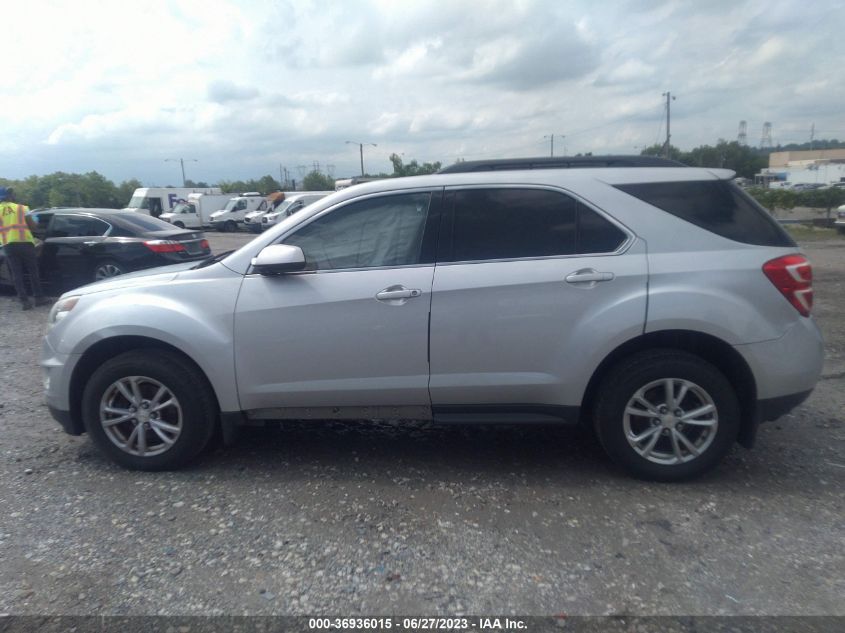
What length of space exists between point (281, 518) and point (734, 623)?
88.8 inches

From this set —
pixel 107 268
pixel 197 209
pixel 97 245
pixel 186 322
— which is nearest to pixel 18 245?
pixel 97 245

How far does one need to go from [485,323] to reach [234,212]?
37964mm

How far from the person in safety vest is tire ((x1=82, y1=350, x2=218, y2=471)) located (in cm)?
708

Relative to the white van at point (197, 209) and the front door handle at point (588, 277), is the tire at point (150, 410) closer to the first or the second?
the front door handle at point (588, 277)

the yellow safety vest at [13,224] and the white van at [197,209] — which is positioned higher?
the yellow safety vest at [13,224]

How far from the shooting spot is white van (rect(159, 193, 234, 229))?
131 feet

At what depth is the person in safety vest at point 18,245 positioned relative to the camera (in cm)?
973

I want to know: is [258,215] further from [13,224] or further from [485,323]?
[485,323]

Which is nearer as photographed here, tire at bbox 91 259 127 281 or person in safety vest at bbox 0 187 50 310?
person in safety vest at bbox 0 187 50 310

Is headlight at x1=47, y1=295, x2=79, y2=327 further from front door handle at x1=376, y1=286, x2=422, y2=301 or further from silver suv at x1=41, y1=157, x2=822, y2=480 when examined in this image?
front door handle at x1=376, y1=286, x2=422, y2=301

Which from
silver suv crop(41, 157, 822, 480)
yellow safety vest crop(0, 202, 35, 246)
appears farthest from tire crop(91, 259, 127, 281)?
silver suv crop(41, 157, 822, 480)

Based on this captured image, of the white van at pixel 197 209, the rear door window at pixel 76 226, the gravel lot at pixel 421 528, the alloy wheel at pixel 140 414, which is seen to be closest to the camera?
the gravel lot at pixel 421 528

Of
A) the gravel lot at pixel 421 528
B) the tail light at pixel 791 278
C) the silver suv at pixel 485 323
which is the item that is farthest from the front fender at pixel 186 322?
the tail light at pixel 791 278

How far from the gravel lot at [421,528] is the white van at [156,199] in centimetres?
3989
